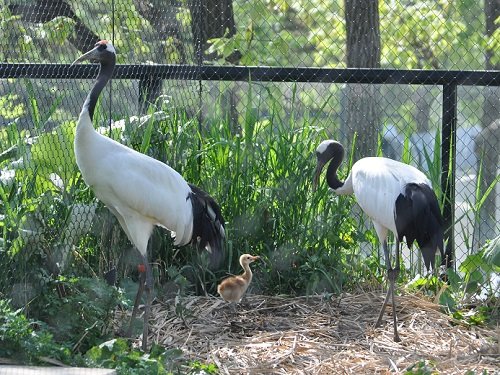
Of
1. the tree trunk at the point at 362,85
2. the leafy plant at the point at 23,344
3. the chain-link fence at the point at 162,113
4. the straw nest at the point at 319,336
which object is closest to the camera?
the leafy plant at the point at 23,344

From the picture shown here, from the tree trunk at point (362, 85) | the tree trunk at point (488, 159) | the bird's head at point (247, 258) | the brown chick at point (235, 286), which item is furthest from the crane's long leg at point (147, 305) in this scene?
the tree trunk at point (488, 159)

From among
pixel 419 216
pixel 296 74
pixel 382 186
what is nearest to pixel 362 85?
pixel 296 74

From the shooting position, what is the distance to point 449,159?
7.50m

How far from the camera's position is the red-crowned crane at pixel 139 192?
6.14m

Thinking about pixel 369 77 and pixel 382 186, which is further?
pixel 369 77

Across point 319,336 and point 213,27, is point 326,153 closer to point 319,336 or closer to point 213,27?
point 319,336

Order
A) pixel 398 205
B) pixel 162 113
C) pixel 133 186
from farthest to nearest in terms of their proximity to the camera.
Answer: pixel 162 113
pixel 398 205
pixel 133 186

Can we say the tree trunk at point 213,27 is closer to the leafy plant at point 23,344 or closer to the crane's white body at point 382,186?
the crane's white body at point 382,186

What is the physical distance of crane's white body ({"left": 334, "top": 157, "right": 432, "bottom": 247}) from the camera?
6582 mm

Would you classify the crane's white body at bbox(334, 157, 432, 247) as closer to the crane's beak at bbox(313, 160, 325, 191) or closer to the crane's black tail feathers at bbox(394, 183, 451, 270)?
the crane's black tail feathers at bbox(394, 183, 451, 270)

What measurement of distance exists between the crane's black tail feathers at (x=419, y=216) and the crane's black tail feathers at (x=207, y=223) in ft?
3.90

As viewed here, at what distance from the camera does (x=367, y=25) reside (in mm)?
8602

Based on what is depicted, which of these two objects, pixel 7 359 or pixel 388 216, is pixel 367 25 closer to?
pixel 388 216

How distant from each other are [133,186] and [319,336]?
1.56m
